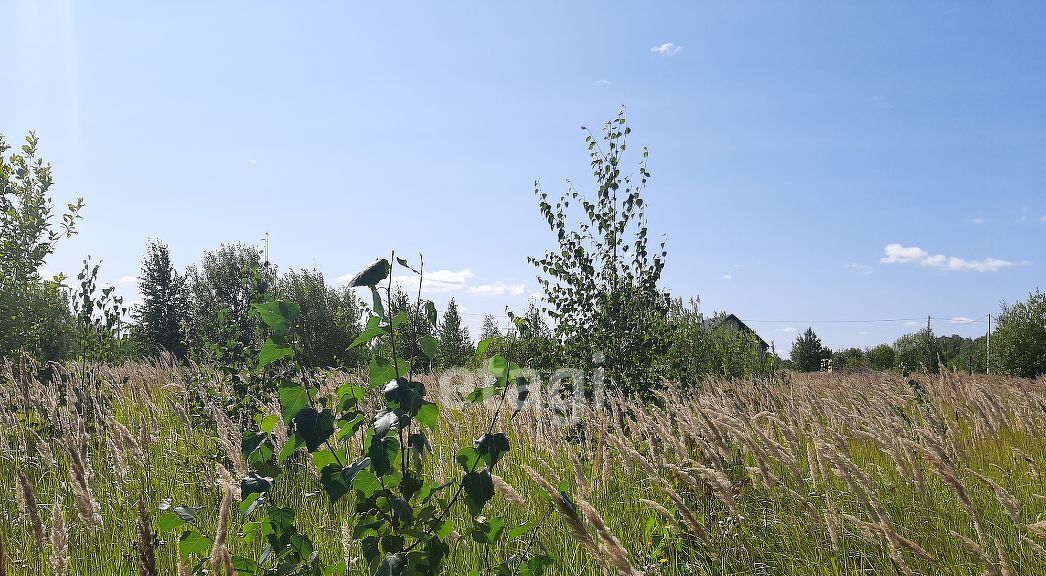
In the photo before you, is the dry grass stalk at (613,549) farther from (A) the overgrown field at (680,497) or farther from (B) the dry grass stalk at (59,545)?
(B) the dry grass stalk at (59,545)

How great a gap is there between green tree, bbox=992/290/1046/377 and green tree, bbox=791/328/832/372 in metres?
12.7

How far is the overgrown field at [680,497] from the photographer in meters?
2.18

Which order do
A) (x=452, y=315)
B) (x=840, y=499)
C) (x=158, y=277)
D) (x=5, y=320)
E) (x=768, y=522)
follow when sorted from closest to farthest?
1. (x=768, y=522)
2. (x=840, y=499)
3. (x=5, y=320)
4. (x=158, y=277)
5. (x=452, y=315)

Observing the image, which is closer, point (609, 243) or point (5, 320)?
point (609, 243)

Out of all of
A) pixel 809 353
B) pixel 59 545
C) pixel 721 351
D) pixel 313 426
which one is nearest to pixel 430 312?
pixel 313 426

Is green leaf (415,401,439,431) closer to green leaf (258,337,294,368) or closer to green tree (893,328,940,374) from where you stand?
green leaf (258,337,294,368)

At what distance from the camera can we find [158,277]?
25.4 m

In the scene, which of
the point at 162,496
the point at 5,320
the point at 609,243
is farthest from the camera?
the point at 5,320

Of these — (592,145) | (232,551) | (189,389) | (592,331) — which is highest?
(592,145)

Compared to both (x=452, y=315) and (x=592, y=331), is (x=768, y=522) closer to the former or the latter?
(x=592, y=331)

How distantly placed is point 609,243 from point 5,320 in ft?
21.7

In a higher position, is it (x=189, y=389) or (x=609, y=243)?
(x=609, y=243)

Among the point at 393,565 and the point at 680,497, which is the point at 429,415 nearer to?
the point at 393,565

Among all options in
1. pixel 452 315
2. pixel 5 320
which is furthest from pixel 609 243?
pixel 452 315
